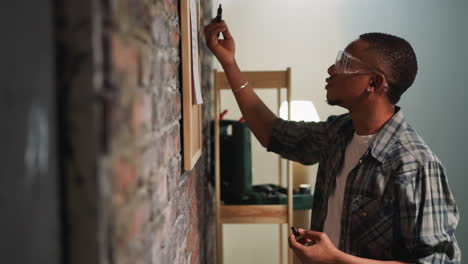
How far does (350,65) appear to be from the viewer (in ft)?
5.02

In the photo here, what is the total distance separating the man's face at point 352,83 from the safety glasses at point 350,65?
0.4 inches

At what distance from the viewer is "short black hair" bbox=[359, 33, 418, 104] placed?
1.49 metres

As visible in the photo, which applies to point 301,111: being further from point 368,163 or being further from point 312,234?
point 312,234

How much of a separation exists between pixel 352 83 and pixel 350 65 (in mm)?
67

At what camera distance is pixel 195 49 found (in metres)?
1.29

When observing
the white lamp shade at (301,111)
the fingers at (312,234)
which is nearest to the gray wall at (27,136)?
the fingers at (312,234)

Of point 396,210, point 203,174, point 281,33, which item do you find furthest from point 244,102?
point 281,33

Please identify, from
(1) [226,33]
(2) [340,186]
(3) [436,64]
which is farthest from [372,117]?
(3) [436,64]

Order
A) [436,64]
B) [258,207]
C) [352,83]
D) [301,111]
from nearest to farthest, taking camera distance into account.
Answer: [352,83], [258,207], [301,111], [436,64]

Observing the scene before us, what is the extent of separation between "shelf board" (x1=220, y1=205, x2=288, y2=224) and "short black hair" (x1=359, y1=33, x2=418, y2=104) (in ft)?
2.83

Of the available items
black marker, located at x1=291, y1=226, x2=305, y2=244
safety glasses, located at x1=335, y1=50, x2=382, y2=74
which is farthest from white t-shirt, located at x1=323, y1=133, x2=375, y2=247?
safety glasses, located at x1=335, y1=50, x2=382, y2=74

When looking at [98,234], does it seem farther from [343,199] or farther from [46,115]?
[343,199]

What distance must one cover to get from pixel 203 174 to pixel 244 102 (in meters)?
0.37

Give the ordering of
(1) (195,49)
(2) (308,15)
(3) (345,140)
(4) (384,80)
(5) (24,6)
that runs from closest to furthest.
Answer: (5) (24,6), (1) (195,49), (4) (384,80), (3) (345,140), (2) (308,15)
